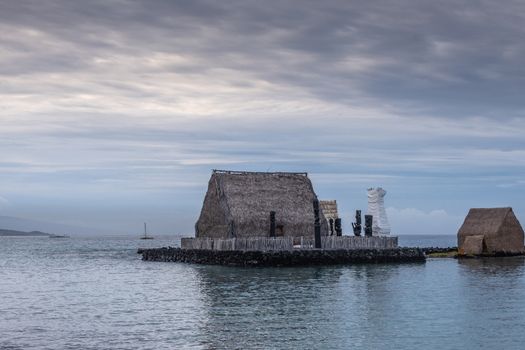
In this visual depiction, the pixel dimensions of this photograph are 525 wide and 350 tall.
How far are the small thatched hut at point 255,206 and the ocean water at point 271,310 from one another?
11.6 m

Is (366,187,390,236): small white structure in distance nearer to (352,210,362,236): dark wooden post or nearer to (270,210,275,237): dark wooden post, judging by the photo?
(352,210,362,236): dark wooden post

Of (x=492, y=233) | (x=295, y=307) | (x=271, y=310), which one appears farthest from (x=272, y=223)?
(x=271, y=310)

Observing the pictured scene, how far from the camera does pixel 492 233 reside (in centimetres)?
6869

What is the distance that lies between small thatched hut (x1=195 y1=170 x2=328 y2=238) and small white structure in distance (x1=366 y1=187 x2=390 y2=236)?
14.3 feet

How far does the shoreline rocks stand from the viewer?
185 feet

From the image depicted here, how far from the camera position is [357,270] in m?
52.7

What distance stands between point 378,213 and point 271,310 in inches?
1563

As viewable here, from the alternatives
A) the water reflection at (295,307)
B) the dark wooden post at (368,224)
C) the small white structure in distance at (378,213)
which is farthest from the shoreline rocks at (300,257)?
the small white structure in distance at (378,213)

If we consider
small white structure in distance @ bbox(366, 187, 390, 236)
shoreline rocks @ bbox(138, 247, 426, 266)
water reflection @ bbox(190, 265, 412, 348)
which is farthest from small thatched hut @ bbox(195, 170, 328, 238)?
water reflection @ bbox(190, 265, 412, 348)

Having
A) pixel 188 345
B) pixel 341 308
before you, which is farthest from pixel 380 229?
pixel 188 345

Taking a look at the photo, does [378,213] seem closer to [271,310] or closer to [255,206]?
[255,206]

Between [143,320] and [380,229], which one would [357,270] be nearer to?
[380,229]

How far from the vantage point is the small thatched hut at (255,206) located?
63031mm

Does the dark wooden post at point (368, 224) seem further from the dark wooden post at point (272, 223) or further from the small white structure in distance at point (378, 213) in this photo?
the dark wooden post at point (272, 223)
